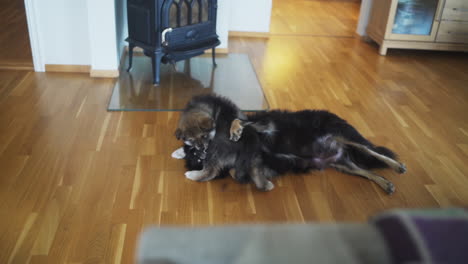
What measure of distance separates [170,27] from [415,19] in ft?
7.98

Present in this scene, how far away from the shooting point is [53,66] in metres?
3.45

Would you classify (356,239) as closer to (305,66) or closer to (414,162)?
(414,162)

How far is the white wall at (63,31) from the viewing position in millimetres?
3234

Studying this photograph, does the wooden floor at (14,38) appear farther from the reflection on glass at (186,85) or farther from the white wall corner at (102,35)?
the reflection on glass at (186,85)

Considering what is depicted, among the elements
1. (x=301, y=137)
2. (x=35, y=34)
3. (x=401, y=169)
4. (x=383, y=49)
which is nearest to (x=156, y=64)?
(x=35, y=34)

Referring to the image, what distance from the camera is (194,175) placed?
2209mm

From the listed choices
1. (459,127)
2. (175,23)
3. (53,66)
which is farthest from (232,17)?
(459,127)

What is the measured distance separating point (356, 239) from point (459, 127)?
8.59ft

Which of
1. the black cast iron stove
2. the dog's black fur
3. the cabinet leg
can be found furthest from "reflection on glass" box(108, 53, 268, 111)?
the cabinet leg

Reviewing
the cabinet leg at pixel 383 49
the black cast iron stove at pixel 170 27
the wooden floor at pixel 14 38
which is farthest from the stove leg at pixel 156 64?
the cabinet leg at pixel 383 49

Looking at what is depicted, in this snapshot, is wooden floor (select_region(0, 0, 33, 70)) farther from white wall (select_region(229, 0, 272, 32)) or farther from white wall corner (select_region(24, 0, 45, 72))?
white wall (select_region(229, 0, 272, 32))

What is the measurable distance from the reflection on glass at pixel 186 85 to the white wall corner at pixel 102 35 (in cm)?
18

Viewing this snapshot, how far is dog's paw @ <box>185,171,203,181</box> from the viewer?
2.20 meters

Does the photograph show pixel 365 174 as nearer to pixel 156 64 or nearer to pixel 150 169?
pixel 150 169
